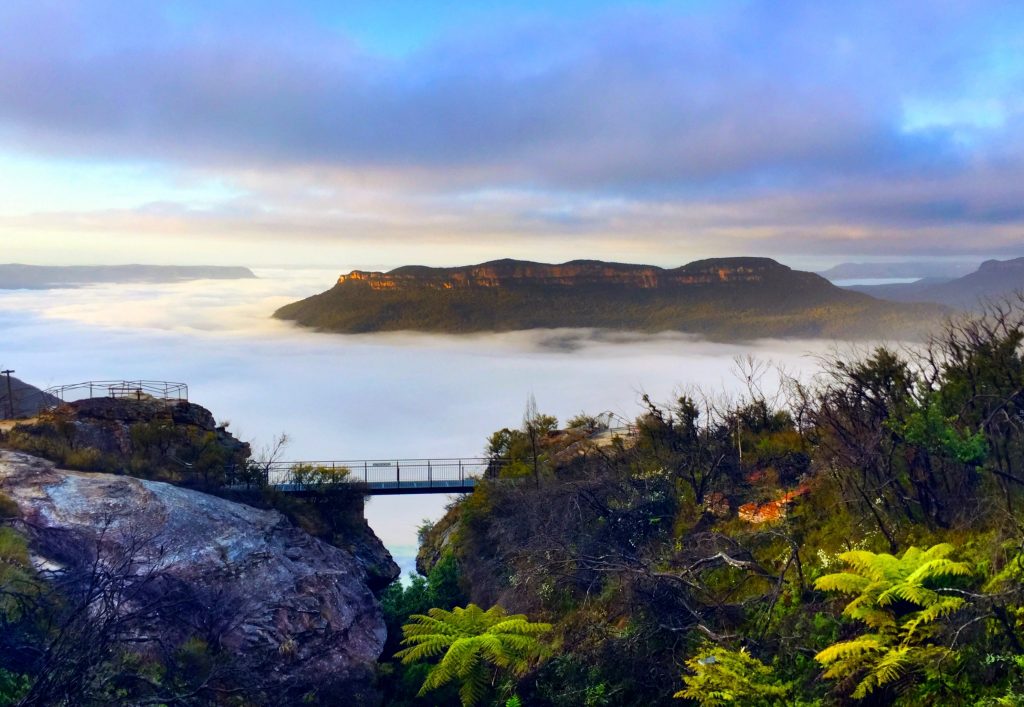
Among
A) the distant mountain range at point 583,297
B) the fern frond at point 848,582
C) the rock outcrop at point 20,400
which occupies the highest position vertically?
the distant mountain range at point 583,297

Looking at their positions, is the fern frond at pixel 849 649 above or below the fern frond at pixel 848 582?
below

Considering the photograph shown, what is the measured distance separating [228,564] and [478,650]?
787 cm

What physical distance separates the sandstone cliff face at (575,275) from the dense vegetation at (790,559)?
107 meters

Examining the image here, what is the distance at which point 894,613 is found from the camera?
959 cm

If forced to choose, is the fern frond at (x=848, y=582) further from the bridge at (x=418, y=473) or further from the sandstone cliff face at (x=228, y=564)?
the bridge at (x=418, y=473)

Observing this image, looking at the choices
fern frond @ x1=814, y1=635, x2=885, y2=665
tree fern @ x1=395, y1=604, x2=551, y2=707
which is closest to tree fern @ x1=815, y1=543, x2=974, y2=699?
fern frond @ x1=814, y1=635, x2=885, y2=665

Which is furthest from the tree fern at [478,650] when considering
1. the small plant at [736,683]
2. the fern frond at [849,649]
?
A: the fern frond at [849,649]

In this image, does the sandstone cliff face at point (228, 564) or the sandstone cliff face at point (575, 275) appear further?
the sandstone cliff face at point (575, 275)

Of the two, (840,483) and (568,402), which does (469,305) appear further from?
(840,483)

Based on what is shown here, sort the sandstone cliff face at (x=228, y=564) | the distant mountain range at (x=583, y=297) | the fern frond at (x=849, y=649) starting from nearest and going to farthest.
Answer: the fern frond at (x=849, y=649), the sandstone cliff face at (x=228, y=564), the distant mountain range at (x=583, y=297)

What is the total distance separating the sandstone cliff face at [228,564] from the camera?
16.6m

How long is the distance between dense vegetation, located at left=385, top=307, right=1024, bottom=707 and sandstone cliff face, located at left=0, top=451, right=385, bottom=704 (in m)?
1.65

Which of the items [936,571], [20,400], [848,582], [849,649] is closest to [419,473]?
[20,400]

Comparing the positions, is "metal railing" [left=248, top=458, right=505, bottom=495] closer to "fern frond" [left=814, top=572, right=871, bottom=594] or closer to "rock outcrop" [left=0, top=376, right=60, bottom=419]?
"rock outcrop" [left=0, top=376, right=60, bottom=419]
